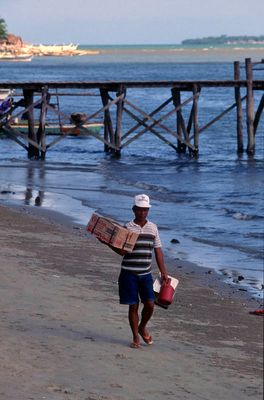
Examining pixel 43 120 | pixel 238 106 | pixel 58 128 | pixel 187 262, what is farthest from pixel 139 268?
pixel 58 128

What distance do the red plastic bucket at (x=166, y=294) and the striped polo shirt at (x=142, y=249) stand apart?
0.90 feet

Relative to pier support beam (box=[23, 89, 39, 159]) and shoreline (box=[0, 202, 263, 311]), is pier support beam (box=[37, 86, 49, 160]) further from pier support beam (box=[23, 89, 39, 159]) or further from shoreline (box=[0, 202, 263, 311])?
shoreline (box=[0, 202, 263, 311])

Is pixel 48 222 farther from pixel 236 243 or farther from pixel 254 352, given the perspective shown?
pixel 254 352

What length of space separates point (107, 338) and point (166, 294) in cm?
65

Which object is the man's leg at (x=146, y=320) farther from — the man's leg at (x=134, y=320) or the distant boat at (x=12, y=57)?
the distant boat at (x=12, y=57)

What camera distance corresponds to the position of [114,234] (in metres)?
9.16

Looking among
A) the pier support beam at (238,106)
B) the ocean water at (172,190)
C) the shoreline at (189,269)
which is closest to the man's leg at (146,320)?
the shoreline at (189,269)

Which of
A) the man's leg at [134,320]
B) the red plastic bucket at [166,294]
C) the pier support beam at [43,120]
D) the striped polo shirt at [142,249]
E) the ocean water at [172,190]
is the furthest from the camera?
the pier support beam at [43,120]

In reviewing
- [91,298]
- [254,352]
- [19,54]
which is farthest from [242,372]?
[19,54]

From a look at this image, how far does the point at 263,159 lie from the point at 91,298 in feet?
68.8

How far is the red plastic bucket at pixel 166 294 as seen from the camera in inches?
376

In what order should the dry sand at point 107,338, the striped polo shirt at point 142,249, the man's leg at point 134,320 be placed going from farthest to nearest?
1. the man's leg at point 134,320
2. the striped polo shirt at point 142,249
3. the dry sand at point 107,338

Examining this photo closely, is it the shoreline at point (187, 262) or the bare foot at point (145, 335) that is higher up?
the bare foot at point (145, 335)

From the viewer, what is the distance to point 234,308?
11.7 m
